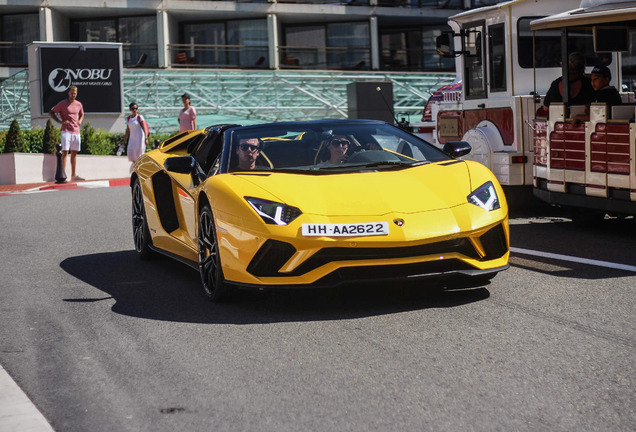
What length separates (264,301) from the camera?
7227 mm

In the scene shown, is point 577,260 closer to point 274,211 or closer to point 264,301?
point 264,301

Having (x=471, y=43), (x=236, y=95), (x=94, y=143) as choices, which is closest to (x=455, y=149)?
(x=471, y=43)

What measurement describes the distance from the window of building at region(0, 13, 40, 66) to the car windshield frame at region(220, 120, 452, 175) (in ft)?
120

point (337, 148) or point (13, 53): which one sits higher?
point (13, 53)

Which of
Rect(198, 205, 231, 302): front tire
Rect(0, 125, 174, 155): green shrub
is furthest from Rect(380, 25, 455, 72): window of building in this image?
Rect(198, 205, 231, 302): front tire

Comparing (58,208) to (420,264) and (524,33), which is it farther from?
(420,264)

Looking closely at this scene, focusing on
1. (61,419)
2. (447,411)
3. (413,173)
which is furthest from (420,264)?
(61,419)

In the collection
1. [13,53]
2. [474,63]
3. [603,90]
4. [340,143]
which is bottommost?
[340,143]

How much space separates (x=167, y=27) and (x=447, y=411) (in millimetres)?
38675

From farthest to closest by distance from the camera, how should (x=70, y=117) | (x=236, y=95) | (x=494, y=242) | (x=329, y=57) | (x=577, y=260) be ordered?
(x=329, y=57) → (x=236, y=95) → (x=70, y=117) → (x=577, y=260) → (x=494, y=242)

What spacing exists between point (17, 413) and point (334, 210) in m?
2.54

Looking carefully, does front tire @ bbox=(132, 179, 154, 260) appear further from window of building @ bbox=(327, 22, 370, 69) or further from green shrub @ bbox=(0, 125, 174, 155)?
window of building @ bbox=(327, 22, 370, 69)

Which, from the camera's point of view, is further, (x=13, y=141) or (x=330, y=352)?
(x=13, y=141)

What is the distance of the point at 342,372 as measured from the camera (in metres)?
5.24
